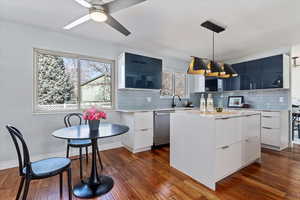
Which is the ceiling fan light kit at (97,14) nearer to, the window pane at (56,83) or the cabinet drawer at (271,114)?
the window pane at (56,83)

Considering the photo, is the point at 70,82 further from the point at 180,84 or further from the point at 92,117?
the point at 180,84

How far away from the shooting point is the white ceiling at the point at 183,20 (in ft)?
6.69

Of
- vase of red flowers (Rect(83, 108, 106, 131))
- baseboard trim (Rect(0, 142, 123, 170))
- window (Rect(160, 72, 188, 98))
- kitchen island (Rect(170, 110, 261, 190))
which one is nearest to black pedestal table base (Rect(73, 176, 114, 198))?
vase of red flowers (Rect(83, 108, 106, 131))

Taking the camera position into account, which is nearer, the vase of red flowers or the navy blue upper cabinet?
the vase of red flowers

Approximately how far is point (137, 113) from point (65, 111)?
58.1 inches

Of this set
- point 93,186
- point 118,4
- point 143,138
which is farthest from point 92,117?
point 143,138

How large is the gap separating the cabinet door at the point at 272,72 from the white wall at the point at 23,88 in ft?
15.2

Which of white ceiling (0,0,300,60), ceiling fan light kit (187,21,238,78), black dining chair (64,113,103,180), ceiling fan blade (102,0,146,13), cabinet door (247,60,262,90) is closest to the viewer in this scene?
ceiling fan blade (102,0,146,13)

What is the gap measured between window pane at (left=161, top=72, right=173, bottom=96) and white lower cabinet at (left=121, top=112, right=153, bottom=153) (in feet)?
4.35

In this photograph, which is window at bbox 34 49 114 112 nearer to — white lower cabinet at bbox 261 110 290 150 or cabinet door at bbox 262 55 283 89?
white lower cabinet at bbox 261 110 290 150

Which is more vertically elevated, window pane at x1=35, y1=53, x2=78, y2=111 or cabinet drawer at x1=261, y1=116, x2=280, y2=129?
window pane at x1=35, y1=53, x2=78, y2=111

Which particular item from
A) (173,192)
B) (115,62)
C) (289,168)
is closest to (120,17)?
(115,62)

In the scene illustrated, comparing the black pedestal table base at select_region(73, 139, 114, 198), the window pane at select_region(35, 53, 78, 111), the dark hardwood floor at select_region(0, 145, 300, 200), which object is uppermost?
the window pane at select_region(35, 53, 78, 111)

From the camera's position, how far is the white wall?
2.48 metres
